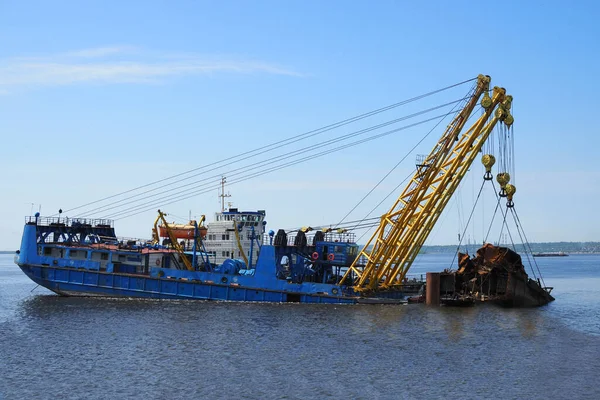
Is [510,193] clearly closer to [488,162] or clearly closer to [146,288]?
[488,162]

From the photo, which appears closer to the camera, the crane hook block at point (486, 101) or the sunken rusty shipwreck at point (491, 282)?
the crane hook block at point (486, 101)

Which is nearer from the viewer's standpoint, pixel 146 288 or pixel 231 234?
pixel 146 288

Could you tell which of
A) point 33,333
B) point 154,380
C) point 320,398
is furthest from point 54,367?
point 320,398

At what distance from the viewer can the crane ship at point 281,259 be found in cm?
4800

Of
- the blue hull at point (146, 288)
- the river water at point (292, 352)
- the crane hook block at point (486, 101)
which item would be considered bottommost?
the river water at point (292, 352)

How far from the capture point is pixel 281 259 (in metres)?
49.7

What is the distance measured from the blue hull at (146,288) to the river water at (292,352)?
121cm

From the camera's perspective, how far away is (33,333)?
37.4m

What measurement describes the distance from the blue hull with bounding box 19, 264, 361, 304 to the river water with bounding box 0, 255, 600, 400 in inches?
47.6

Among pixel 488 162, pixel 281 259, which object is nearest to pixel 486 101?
pixel 488 162

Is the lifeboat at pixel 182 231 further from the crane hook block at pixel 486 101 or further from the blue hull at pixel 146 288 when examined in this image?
the crane hook block at pixel 486 101

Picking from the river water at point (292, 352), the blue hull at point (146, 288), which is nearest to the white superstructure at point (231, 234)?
the blue hull at point (146, 288)

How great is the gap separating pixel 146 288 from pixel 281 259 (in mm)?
10181

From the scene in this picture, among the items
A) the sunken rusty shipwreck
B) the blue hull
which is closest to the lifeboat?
the blue hull
